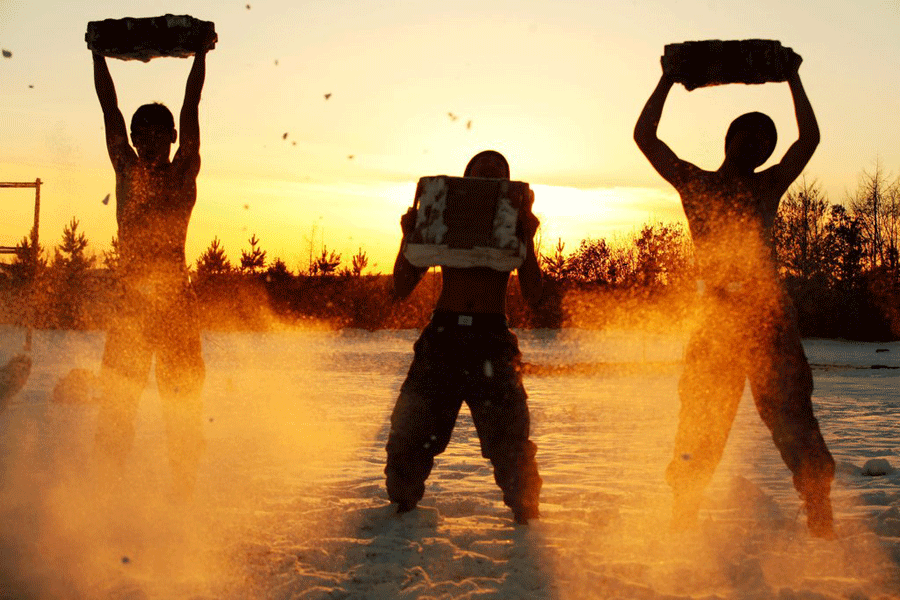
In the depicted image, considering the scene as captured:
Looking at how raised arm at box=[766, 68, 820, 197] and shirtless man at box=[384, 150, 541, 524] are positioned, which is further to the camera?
shirtless man at box=[384, 150, 541, 524]

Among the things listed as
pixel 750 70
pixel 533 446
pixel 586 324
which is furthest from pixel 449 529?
pixel 586 324

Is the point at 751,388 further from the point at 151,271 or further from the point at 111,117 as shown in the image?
the point at 111,117

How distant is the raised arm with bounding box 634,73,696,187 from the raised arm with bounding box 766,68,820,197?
1.33 feet

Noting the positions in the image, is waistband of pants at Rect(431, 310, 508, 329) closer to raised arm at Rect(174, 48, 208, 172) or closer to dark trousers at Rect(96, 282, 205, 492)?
dark trousers at Rect(96, 282, 205, 492)

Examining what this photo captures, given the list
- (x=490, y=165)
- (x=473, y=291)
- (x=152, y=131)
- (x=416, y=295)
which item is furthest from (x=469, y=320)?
(x=416, y=295)

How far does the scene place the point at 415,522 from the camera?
4.54 m

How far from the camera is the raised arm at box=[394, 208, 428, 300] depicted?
4.38 meters

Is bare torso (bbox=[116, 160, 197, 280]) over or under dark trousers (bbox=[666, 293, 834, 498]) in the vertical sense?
over

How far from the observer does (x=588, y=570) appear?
3795 mm

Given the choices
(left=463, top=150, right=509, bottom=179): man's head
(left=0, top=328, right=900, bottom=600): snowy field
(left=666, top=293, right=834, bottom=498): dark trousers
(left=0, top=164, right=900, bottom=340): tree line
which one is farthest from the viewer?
(left=0, top=164, right=900, bottom=340): tree line

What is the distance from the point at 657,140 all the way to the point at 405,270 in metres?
1.43

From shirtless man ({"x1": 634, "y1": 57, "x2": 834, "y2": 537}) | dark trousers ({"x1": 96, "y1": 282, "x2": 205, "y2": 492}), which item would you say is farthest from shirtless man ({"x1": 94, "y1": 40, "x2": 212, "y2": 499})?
shirtless man ({"x1": 634, "y1": 57, "x2": 834, "y2": 537})

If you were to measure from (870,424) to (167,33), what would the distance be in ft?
26.1

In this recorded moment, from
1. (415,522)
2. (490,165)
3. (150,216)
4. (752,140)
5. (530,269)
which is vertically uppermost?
(752,140)
